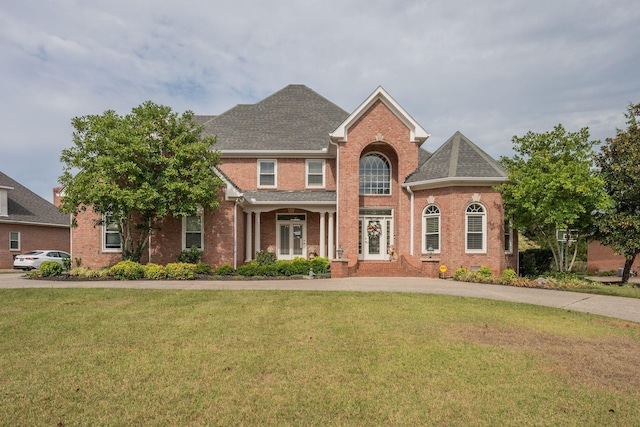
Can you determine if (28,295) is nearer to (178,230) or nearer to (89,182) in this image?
(89,182)

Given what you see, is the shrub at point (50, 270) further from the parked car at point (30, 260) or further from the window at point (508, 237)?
the window at point (508, 237)

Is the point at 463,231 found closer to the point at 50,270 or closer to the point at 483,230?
the point at 483,230

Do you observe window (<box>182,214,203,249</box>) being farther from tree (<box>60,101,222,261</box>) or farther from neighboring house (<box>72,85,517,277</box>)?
tree (<box>60,101,222,261</box>)

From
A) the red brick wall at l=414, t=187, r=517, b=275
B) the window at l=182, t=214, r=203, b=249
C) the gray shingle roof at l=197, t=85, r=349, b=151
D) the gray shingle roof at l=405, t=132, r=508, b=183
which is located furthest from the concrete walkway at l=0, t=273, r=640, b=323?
the gray shingle roof at l=197, t=85, r=349, b=151

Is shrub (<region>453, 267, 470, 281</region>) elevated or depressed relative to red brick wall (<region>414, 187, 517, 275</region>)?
depressed

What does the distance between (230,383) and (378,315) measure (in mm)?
4828

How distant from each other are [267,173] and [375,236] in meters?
7.21

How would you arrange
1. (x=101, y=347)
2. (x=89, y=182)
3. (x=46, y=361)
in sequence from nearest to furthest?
1. (x=46, y=361)
2. (x=101, y=347)
3. (x=89, y=182)

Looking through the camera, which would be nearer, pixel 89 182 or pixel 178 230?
pixel 89 182

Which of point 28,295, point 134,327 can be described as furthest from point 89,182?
point 134,327

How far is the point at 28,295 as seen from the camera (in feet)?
39.2

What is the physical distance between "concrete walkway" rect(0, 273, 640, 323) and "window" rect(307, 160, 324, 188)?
8.34 metres

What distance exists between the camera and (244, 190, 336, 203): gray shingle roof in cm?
2151

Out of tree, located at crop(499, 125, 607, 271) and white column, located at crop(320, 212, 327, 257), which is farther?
white column, located at crop(320, 212, 327, 257)
